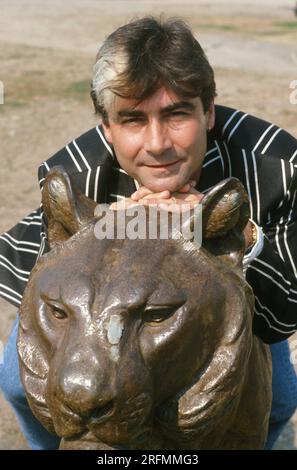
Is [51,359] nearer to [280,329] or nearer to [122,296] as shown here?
[122,296]

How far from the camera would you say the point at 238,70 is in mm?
10078

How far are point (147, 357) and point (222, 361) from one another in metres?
0.16

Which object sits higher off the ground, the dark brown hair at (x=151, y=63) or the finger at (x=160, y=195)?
the dark brown hair at (x=151, y=63)

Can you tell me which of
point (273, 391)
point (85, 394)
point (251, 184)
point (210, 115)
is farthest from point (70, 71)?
point (85, 394)

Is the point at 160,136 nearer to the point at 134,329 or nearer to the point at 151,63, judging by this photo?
the point at 151,63

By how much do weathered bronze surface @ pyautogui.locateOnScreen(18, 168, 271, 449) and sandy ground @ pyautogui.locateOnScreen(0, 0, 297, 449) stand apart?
224cm

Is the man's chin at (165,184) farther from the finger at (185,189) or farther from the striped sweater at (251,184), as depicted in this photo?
the striped sweater at (251,184)

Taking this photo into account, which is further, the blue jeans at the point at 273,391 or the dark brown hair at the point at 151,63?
the blue jeans at the point at 273,391

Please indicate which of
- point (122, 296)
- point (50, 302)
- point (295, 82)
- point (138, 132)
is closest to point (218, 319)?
point (122, 296)

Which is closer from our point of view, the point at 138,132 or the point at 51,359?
the point at 51,359

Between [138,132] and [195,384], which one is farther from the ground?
[138,132]

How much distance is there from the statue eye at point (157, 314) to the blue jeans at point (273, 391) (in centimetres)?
116

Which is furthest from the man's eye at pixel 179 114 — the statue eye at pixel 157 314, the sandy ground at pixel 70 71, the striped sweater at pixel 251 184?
the sandy ground at pixel 70 71

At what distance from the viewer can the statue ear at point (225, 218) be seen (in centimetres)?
167
